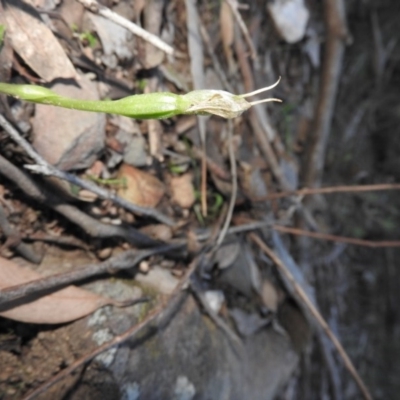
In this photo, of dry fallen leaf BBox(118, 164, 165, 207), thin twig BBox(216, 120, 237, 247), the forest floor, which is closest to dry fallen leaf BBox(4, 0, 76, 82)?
the forest floor

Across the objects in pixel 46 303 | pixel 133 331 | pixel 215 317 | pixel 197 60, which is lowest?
pixel 215 317

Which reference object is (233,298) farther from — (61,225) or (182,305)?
(61,225)

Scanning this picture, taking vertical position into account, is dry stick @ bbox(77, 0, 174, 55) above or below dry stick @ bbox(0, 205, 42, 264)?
above

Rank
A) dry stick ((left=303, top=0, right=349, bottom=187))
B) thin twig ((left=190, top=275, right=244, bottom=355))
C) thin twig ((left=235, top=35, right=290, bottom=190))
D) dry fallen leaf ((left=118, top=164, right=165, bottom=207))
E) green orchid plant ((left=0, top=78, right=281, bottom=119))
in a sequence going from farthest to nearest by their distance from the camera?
dry stick ((left=303, top=0, right=349, bottom=187)), thin twig ((left=235, top=35, right=290, bottom=190)), thin twig ((left=190, top=275, right=244, bottom=355)), dry fallen leaf ((left=118, top=164, right=165, bottom=207)), green orchid plant ((left=0, top=78, right=281, bottom=119))

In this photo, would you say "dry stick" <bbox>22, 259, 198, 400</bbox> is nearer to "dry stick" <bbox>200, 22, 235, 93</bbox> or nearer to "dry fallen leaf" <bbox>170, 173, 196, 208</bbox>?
"dry fallen leaf" <bbox>170, 173, 196, 208</bbox>

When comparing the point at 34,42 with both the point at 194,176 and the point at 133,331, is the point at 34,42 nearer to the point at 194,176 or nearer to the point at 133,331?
the point at 194,176

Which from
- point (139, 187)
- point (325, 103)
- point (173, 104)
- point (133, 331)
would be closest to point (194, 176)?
point (139, 187)

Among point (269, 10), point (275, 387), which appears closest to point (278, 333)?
point (275, 387)
